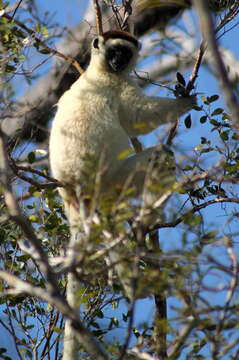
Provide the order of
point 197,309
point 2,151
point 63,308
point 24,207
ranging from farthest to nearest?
point 24,207 → point 2,151 → point 197,309 → point 63,308

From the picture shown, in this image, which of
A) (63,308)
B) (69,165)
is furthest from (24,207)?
(63,308)

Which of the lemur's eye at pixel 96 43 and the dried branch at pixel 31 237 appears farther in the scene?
the lemur's eye at pixel 96 43

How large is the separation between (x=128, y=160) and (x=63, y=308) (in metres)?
2.32

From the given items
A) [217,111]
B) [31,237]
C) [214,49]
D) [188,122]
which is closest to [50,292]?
[31,237]

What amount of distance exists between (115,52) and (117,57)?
47 millimetres

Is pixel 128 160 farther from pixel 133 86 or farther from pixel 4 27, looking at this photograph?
pixel 4 27

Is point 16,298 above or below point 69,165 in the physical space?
below

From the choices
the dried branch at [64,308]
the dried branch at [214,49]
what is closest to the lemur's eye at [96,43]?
the dried branch at [64,308]

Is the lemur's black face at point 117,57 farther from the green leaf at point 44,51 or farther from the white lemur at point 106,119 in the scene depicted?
the green leaf at point 44,51

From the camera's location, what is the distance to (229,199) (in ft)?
16.6

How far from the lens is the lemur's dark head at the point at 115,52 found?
218 inches

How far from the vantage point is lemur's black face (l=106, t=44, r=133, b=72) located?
5.52 m

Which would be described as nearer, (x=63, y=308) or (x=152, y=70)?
(x=63, y=308)

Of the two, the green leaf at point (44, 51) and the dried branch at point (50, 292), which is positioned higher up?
the green leaf at point (44, 51)
